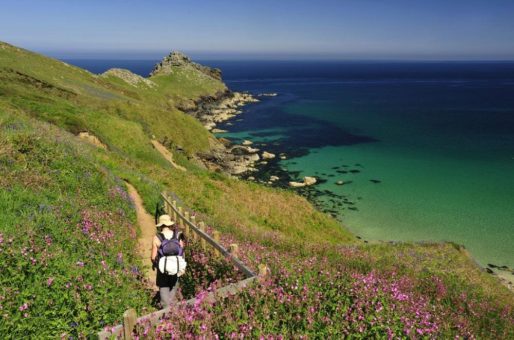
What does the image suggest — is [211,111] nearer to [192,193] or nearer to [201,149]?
[201,149]

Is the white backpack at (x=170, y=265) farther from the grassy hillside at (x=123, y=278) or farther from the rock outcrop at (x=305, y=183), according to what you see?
the rock outcrop at (x=305, y=183)

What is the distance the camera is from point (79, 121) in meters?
33.9

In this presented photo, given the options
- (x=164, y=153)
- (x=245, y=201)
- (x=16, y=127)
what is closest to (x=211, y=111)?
(x=164, y=153)

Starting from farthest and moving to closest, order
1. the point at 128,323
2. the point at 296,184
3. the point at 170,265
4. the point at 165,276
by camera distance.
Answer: the point at 296,184 → the point at 165,276 → the point at 170,265 → the point at 128,323

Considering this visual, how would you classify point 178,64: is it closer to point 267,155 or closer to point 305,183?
point 267,155

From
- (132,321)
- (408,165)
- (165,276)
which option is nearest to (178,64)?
(408,165)

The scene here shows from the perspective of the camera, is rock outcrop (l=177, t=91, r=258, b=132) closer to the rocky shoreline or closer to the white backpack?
the rocky shoreline

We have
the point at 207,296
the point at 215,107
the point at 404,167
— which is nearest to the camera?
the point at 207,296

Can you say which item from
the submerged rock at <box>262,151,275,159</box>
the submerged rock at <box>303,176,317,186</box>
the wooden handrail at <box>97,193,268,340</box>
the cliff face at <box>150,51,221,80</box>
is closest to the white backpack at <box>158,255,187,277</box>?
the wooden handrail at <box>97,193,268,340</box>

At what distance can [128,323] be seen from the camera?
5.57 metres

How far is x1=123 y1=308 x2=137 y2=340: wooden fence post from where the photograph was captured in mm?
5559

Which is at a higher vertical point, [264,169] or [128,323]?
[128,323]

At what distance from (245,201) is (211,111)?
8256cm

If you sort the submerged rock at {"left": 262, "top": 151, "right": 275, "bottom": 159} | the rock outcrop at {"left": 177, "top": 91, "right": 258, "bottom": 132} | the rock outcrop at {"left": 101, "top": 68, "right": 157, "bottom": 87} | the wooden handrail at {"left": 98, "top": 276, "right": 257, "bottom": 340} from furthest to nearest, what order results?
the rock outcrop at {"left": 101, "top": 68, "right": 157, "bottom": 87} → the rock outcrop at {"left": 177, "top": 91, "right": 258, "bottom": 132} → the submerged rock at {"left": 262, "top": 151, "right": 275, "bottom": 159} → the wooden handrail at {"left": 98, "top": 276, "right": 257, "bottom": 340}
